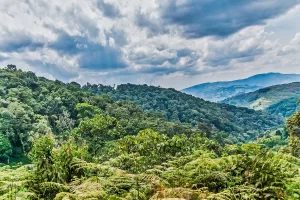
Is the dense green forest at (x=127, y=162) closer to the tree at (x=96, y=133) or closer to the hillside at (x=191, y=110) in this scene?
the tree at (x=96, y=133)

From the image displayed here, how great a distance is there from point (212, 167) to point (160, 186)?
936 mm

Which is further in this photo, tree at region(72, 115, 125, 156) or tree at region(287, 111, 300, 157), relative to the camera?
tree at region(72, 115, 125, 156)

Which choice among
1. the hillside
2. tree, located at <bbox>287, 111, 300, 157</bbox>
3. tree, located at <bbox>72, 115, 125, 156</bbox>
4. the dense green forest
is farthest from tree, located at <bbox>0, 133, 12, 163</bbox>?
the hillside

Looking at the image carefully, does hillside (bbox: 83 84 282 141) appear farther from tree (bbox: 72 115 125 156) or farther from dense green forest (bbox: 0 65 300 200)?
tree (bbox: 72 115 125 156)

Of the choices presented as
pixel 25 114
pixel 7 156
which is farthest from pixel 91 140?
pixel 25 114

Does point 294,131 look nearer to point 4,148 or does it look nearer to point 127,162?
point 127,162

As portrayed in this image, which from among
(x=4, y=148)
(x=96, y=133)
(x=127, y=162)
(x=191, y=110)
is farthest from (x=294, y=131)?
(x=191, y=110)

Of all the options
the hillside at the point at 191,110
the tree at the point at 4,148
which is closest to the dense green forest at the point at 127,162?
the tree at the point at 4,148

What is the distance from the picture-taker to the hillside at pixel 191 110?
10162 centimetres

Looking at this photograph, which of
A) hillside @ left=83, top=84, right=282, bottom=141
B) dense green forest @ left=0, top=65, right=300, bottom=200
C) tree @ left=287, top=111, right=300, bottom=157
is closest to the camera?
dense green forest @ left=0, top=65, right=300, bottom=200

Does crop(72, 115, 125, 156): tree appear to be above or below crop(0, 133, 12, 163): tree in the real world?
above

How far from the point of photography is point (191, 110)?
107312mm

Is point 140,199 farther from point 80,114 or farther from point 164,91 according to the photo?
point 164,91

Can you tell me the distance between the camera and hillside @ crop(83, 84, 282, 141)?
102m
